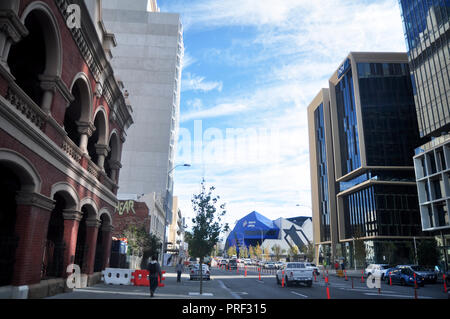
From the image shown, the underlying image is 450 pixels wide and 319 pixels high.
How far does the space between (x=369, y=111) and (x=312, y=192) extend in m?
28.7

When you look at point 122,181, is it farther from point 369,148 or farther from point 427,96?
point 427,96

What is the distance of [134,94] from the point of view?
225ft

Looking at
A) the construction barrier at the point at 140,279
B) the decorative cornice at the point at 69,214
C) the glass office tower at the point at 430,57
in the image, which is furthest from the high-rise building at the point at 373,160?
the decorative cornice at the point at 69,214

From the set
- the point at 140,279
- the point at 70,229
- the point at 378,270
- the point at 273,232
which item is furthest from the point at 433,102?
Answer: the point at 273,232

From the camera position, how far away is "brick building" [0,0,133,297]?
10305mm

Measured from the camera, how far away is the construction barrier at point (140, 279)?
69.9 feet

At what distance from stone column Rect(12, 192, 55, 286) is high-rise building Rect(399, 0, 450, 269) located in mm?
47488

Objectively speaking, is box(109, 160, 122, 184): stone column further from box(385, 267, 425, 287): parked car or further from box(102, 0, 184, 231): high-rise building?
box(102, 0, 184, 231): high-rise building

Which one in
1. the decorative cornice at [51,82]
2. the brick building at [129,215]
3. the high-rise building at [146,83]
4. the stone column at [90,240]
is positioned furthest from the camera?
the high-rise building at [146,83]

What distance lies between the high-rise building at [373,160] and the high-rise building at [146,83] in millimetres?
35045

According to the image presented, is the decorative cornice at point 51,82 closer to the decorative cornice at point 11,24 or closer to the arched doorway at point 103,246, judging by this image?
the decorative cornice at point 11,24

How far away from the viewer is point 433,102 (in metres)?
47.9

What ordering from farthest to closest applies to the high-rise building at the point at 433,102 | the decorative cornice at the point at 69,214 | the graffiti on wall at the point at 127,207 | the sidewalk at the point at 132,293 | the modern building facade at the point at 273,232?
the modern building facade at the point at 273,232, the high-rise building at the point at 433,102, the graffiti on wall at the point at 127,207, the decorative cornice at the point at 69,214, the sidewalk at the point at 132,293

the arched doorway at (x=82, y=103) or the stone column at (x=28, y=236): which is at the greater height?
the arched doorway at (x=82, y=103)
